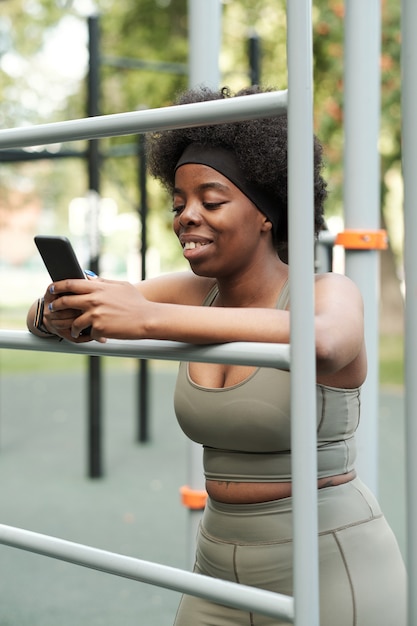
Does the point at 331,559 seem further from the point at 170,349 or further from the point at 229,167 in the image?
the point at 229,167

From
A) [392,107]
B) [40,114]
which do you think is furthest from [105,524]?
[40,114]

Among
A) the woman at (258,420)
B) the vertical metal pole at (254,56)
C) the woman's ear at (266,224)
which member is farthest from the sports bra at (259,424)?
the vertical metal pole at (254,56)

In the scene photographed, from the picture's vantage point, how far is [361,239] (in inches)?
86.4

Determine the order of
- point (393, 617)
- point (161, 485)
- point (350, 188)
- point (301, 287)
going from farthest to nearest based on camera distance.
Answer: point (161, 485), point (350, 188), point (393, 617), point (301, 287)

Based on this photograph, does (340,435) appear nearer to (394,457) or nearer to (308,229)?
(308,229)

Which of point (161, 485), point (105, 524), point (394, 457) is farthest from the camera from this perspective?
point (394, 457)

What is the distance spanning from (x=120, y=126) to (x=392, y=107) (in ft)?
33.9

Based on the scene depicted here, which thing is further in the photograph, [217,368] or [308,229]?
[217,368]

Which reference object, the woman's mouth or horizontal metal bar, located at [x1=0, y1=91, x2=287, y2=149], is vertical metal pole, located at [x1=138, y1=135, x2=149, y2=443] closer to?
the woman's mouth

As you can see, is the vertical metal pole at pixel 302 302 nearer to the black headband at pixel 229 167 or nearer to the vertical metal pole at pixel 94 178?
the black headband at pixel 229 167

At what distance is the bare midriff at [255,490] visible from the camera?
58.9 inches

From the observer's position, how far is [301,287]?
1.04 metres

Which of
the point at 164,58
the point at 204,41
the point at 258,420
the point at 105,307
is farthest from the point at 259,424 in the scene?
the point at 164,58

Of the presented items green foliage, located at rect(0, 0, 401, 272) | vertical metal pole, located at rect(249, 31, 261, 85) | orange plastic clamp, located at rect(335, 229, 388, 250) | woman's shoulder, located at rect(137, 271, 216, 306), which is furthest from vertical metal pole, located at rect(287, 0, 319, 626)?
green foliage, located at rect(0, 0, 401, 272)
